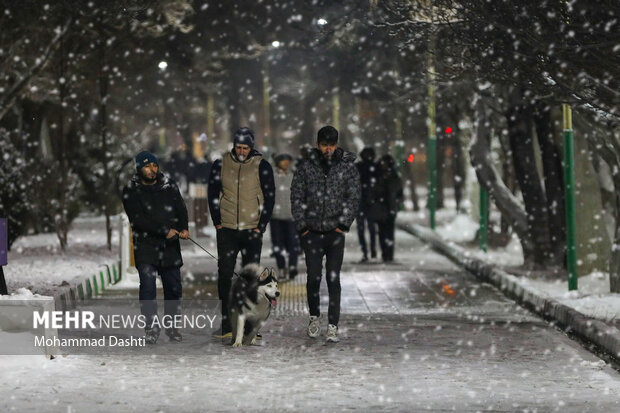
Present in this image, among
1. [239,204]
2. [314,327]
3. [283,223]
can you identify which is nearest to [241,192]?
[239,204]

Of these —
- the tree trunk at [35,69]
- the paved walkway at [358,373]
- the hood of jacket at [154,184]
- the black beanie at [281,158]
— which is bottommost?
the paved walkway at [358,373]

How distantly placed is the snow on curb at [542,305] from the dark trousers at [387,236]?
1259 mm

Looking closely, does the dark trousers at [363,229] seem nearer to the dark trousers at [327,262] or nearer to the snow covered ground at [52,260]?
the snow covered ground at [52,260]

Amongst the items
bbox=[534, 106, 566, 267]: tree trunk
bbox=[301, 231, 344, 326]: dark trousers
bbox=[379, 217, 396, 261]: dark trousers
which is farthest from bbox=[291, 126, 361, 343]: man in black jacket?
bbox=[379, 217, 396, 261]: dark trousers

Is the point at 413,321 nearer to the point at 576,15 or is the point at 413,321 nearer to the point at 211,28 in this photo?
the point at 576,15

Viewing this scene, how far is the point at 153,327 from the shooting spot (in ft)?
39.2

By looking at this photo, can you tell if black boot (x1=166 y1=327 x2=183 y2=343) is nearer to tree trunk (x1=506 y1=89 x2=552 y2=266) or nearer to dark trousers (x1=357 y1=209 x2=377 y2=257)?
tree trunk (x1=506 y1=89 x2=552 y2=266)

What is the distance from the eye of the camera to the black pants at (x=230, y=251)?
1214 cm

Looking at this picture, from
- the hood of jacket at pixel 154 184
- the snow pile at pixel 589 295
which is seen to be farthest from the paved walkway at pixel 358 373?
the hood of jacket at pixel 154 184

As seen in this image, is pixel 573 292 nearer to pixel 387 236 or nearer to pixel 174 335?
pixel 174 335

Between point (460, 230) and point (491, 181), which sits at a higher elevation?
point (491, 181)

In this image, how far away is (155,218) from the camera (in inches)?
462

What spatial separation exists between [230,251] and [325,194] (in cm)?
103

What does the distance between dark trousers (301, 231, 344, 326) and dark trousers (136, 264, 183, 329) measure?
1.21 metres
